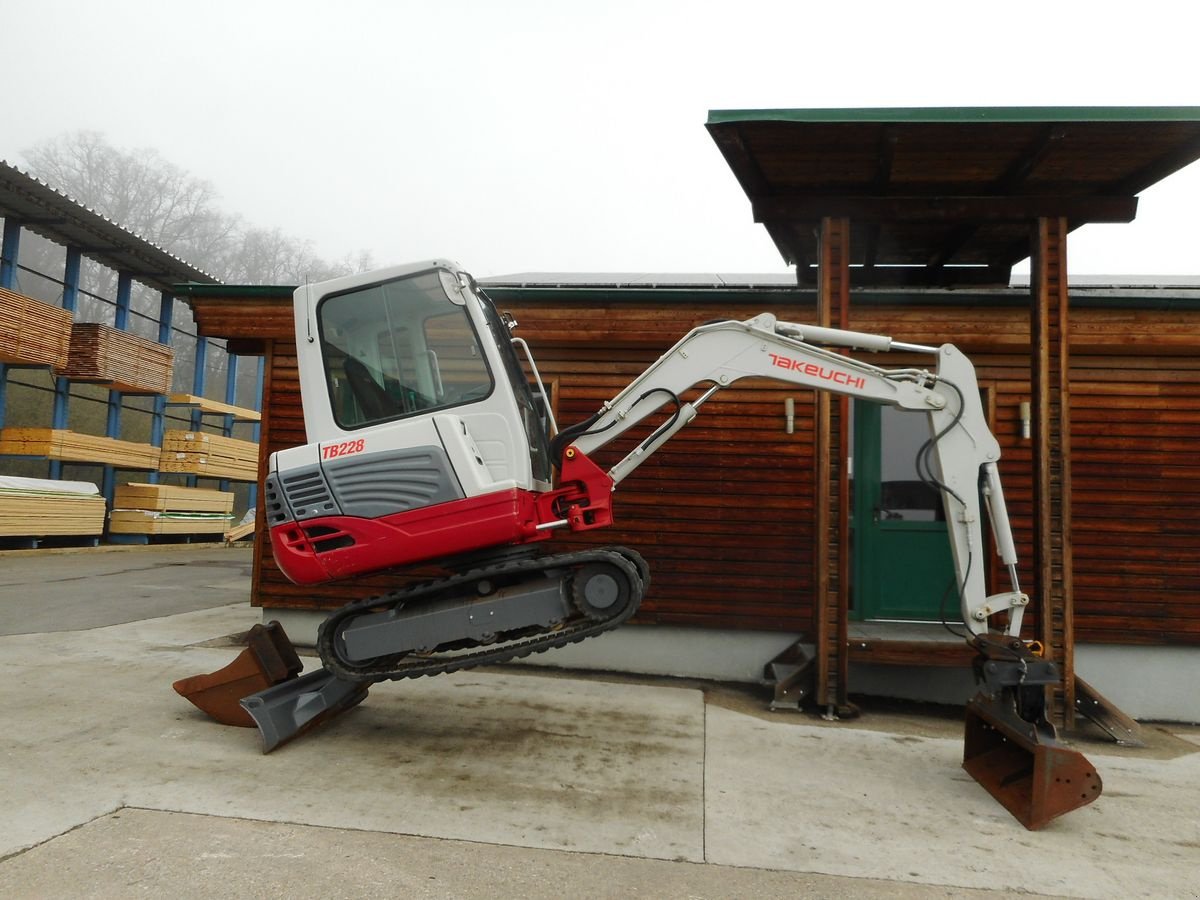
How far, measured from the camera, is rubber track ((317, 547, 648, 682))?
4422mm

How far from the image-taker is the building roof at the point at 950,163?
5.21 metres

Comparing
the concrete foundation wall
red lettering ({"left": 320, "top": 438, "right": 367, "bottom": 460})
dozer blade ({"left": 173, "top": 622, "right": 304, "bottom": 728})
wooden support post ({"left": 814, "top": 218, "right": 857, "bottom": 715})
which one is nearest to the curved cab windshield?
red lettering ({"left": 320, "top": 438, "right": 367, "bottom": 460})

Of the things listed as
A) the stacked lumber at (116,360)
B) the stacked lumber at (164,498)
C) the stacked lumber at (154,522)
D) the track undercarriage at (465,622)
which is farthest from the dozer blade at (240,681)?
the stacked lumber at (164,498)

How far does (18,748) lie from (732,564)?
5329mm

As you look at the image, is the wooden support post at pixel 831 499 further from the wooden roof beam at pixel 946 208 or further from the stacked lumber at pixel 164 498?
the stacked lumber at pixel 164 498

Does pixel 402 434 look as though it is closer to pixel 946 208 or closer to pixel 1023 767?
pixel 1023 767

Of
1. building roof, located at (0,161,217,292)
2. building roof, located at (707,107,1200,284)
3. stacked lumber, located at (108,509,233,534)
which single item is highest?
building roof, located at (0,161,217,292)

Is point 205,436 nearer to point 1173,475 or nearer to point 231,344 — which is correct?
point 231,344

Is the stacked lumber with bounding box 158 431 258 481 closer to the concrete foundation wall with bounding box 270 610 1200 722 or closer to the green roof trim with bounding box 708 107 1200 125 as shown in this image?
the concrete foundation wall with bounding box 270 610 1200 722

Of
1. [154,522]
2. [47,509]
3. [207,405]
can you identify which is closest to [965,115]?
[47,509]

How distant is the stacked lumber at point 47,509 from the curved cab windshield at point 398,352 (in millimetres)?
13463

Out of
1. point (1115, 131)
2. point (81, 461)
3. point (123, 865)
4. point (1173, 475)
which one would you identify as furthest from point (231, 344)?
point (81, 461)

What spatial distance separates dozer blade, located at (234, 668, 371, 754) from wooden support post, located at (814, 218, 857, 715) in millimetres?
3400

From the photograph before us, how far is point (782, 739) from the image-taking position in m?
5.36
